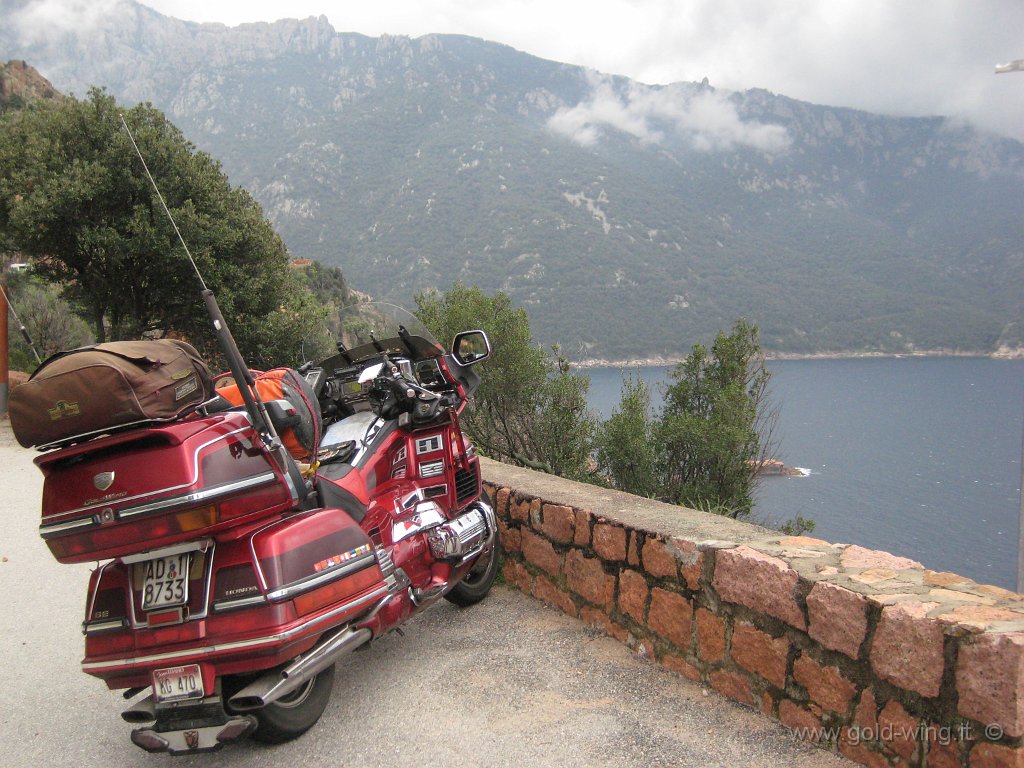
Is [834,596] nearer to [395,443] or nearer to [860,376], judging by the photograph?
[395,443]

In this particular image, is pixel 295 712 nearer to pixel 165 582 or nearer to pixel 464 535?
pixel 165 582

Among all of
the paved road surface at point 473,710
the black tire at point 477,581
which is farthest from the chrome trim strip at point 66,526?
the black tire at point 477,581

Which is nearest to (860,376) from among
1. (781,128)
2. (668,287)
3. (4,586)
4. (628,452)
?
(668,287)

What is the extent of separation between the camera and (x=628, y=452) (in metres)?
12.1

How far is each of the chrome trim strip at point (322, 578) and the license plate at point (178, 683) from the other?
1.33ft

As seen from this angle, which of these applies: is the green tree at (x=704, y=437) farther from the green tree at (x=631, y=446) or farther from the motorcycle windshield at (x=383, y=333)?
the motorcycle windshield at (x=383, y=333)

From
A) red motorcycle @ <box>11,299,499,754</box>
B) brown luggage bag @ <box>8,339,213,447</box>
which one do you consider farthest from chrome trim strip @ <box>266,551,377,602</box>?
brown luggage bag @ <box>8,339,213,447</box>

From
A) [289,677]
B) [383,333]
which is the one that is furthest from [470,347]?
[289,677]

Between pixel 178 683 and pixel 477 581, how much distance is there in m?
2.20

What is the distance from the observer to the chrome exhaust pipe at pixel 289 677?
2729 mm

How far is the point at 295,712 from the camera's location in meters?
3.22

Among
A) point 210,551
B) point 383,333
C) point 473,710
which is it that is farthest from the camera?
point 383,333

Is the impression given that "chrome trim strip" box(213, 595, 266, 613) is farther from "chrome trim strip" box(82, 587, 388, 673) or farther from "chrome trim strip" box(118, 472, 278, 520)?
"chrome trim strip" box(118, 472, 278, 520)

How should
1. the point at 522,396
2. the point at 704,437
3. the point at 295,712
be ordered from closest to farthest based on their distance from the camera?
the point at 295,712
the point at 704,437
the point at 522,396
